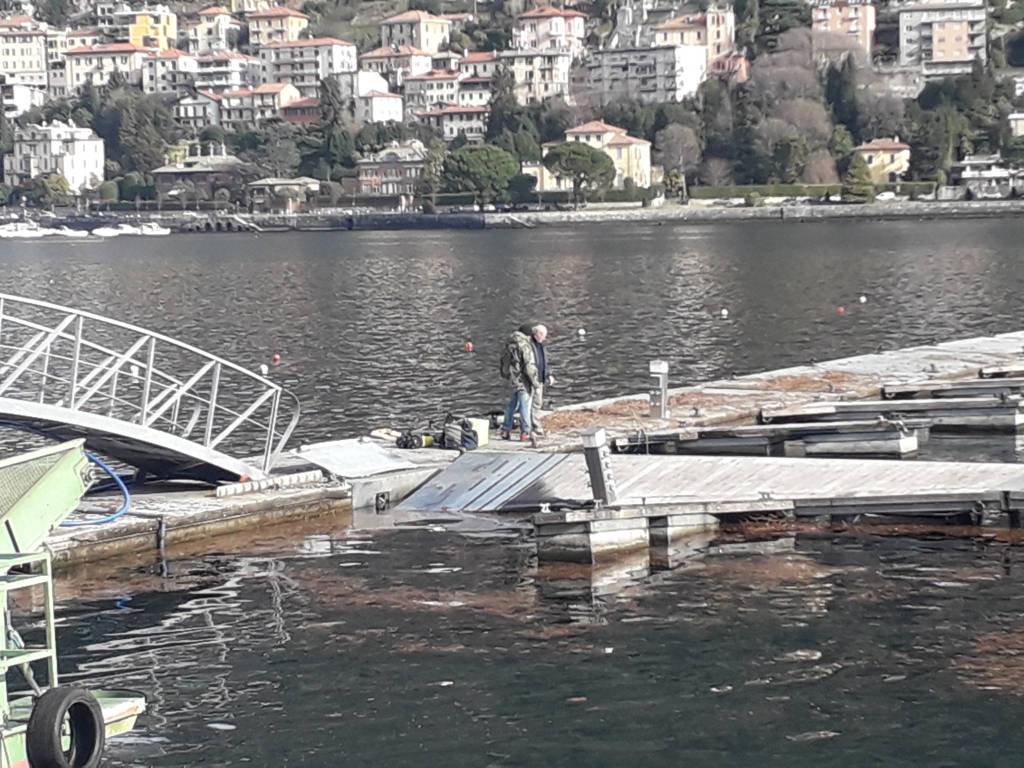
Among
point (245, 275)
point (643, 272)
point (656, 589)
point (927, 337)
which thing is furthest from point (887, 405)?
point (245, 275)

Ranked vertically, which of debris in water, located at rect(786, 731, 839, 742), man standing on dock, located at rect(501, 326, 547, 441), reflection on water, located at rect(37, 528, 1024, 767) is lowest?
debris in water, located at rect(786, 731, 839, 742)

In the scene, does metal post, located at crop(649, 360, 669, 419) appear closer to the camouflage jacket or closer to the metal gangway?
the camouflage jacket

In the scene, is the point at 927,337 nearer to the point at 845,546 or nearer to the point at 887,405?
the point at 887,405

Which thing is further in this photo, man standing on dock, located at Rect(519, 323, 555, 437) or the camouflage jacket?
man standing on dock, located at Rect(519, 323, 555, 437)

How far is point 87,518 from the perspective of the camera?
23.2 meters

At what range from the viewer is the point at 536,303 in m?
79.6

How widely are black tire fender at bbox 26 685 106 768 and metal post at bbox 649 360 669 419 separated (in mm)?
16111

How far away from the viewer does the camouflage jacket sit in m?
27.4

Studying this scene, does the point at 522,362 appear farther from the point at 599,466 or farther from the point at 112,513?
the point at 112,513

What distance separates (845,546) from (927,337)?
3768 centimetres

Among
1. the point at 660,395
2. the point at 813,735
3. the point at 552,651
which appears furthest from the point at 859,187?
the point at 813,735

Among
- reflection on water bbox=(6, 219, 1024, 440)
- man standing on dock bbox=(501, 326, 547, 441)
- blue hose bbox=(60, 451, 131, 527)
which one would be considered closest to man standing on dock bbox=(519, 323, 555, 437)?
man standing on dock bbox=(501, 326, 547, 441)

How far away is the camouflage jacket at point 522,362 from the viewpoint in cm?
2738

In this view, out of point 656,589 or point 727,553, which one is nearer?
point 656,589
